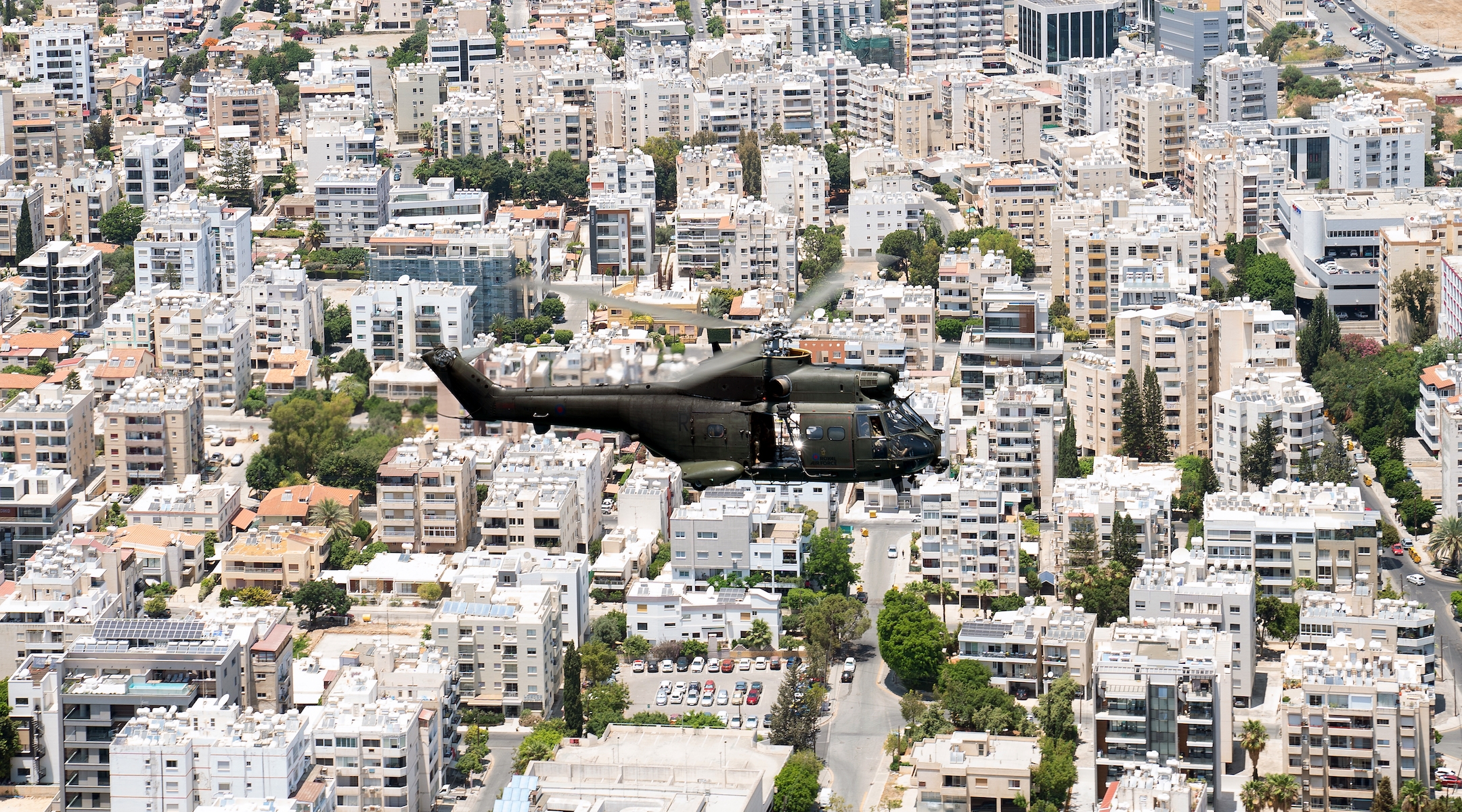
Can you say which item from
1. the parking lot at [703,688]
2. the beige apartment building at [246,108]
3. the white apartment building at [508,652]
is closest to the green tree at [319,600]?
the white apartment building at [508,652]

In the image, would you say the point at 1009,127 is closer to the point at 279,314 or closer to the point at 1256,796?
the point at 279,314

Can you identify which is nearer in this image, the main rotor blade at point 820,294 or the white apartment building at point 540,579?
the main rotor blade at point 820,294

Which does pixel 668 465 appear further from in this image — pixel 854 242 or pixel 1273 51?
pixel 1273 51

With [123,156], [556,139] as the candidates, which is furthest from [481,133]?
[123,156]

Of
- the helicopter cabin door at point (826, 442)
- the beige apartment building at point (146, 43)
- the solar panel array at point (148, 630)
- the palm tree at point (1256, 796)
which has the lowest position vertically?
the palm tree at point (1256, 796)

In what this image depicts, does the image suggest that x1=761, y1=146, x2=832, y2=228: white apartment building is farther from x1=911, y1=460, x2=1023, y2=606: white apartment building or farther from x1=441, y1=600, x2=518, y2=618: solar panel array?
x1=441, y1=600, x2=518, y2=618: solar panel array

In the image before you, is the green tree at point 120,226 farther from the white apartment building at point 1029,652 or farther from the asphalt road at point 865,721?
the white apartment building at point 1029,652

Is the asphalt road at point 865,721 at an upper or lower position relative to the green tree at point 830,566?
lower

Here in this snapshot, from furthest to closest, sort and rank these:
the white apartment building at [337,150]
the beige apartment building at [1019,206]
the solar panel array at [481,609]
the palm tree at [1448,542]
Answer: the white apartment building at [337,150] < the beige apartment building at [1019,206] < the palm tree at [1448,542] < the solar panel array at [481,609]
